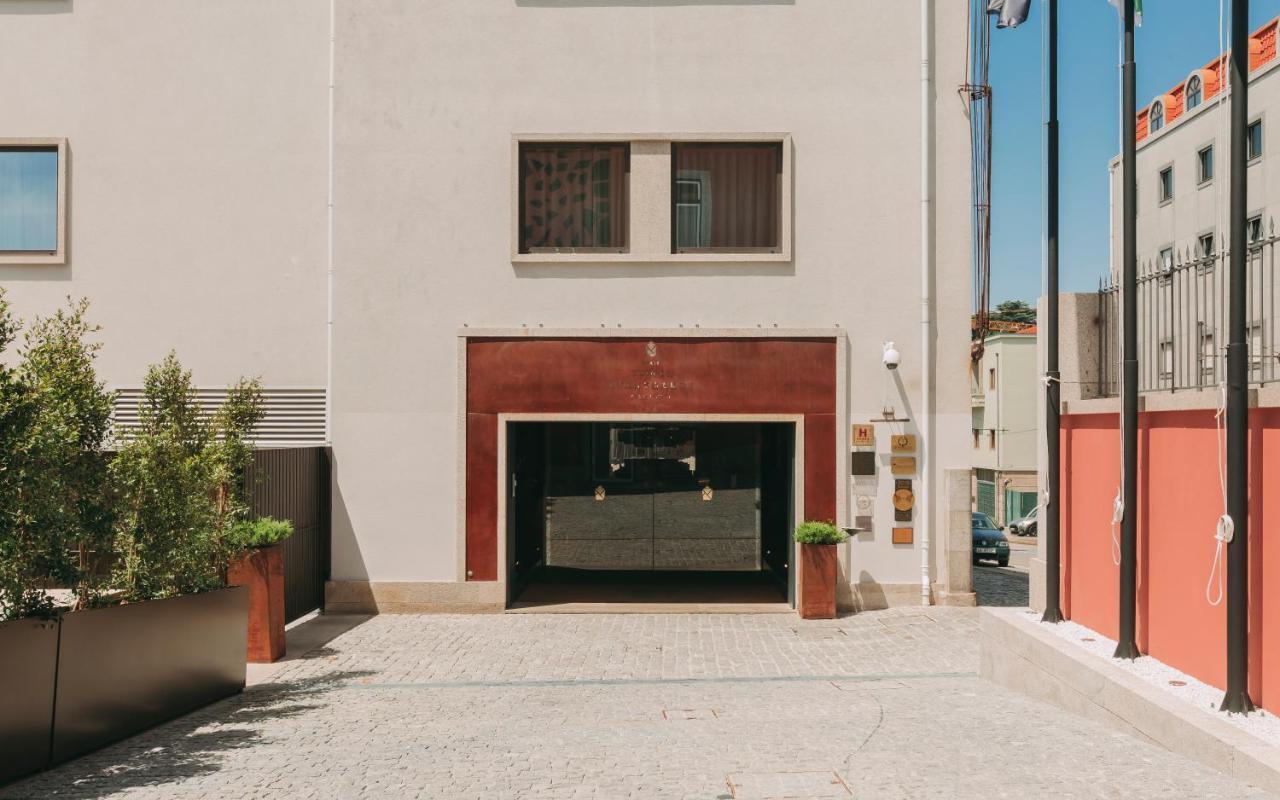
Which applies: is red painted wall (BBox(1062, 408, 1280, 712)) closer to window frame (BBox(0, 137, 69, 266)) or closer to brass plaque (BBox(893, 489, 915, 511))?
brass plaque (BBox(893, 489, 915, 511))

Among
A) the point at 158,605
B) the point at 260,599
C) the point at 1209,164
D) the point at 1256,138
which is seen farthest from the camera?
the point at 1209,164

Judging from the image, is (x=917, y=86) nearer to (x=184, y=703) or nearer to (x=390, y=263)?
(x=390, y=263)

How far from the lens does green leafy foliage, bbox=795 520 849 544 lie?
14.4 metres

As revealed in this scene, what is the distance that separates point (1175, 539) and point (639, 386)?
7997 mm

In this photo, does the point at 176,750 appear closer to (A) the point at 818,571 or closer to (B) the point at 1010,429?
(A) the point at 818,571

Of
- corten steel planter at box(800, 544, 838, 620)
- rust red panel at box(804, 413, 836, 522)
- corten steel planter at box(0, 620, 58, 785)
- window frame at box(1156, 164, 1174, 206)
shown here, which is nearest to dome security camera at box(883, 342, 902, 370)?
rust red panel at box(804, 413, 836, 522)

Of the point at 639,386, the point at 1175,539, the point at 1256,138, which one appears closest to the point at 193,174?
the point at 639,386

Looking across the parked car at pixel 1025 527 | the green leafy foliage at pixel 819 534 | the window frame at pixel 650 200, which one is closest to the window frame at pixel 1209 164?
the parked car at pixel 1025 527

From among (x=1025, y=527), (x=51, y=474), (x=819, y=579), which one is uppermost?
(x=51, y=474)

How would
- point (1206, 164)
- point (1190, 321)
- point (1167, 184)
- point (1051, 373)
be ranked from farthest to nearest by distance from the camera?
1. point (1167, 184)
2. point (1206, 164)
3. point (1051, 373)
4. point (1190, 321)

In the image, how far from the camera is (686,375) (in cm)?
1499

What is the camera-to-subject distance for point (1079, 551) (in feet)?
34.0

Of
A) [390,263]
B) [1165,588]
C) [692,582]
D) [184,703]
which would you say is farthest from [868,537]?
[184,703]

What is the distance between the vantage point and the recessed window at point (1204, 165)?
140ft
